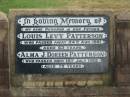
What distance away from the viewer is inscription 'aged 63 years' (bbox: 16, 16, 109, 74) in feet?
46.0

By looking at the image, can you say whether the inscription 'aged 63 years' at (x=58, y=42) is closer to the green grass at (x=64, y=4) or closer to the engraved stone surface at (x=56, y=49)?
the engraved stone surface at (x=56, y=49)

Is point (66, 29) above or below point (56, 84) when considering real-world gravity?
above

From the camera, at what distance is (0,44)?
14.0m

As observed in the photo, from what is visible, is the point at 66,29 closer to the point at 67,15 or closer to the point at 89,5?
the point at 67,15

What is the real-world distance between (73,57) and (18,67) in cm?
117

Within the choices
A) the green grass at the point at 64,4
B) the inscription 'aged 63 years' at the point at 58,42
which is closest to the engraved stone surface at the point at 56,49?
the inscription 'aged 63 years' at the point at 58,42

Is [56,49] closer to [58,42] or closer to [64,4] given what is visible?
[58,42]

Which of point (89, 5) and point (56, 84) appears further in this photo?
point (89, 5)

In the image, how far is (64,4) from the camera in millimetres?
24453

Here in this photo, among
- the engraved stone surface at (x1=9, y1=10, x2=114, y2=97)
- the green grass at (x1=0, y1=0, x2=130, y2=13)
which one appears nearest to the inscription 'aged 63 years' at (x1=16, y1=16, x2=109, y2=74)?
the engraved stone surface at (x1=9, y1=10, x2=114, y2=97)

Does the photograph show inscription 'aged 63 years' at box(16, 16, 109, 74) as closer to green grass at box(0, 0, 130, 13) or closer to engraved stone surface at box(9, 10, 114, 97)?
engraved stone surface at box(9, 10, 114, 97)

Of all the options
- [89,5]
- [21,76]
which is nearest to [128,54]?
[21,76]

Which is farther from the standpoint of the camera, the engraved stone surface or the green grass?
the green grass

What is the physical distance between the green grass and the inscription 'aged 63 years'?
351 inches
